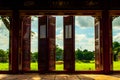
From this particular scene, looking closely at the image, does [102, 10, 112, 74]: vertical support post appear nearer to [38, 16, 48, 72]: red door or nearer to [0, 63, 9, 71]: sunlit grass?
[38, 16, 48, 72]: red door

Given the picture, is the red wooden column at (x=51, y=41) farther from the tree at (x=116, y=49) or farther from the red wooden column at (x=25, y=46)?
the tree at (x=116, y=49)

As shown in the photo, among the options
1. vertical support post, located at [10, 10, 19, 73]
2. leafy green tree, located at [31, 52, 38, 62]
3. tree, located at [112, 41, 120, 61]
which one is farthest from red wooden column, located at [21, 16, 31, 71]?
tree, located at [112, 41, 120, 61]

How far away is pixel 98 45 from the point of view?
8.19 m

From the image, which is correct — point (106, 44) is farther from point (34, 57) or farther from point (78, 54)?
point (34, 57)

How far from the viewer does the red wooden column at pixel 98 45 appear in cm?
804

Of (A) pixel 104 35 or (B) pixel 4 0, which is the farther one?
(A) pixel 104 35

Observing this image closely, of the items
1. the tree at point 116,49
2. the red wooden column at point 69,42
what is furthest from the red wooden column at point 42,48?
the tree at point 116,49

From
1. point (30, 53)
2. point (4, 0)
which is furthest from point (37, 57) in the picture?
point (4, 0)

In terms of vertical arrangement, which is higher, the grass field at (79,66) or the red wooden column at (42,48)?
the red wooden column at (42,48)

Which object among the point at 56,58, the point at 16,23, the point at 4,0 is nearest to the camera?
the point at 4,0

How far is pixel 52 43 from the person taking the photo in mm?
8234

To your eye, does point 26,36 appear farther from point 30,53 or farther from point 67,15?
point 67,15

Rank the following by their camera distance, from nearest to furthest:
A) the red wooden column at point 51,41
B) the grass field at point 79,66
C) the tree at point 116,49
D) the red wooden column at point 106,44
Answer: the red wooden column at point 106,44
the grass field at point 79,66
the red wooden column at point 51,41
the tree at point 116,49

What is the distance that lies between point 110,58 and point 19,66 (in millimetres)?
2510
